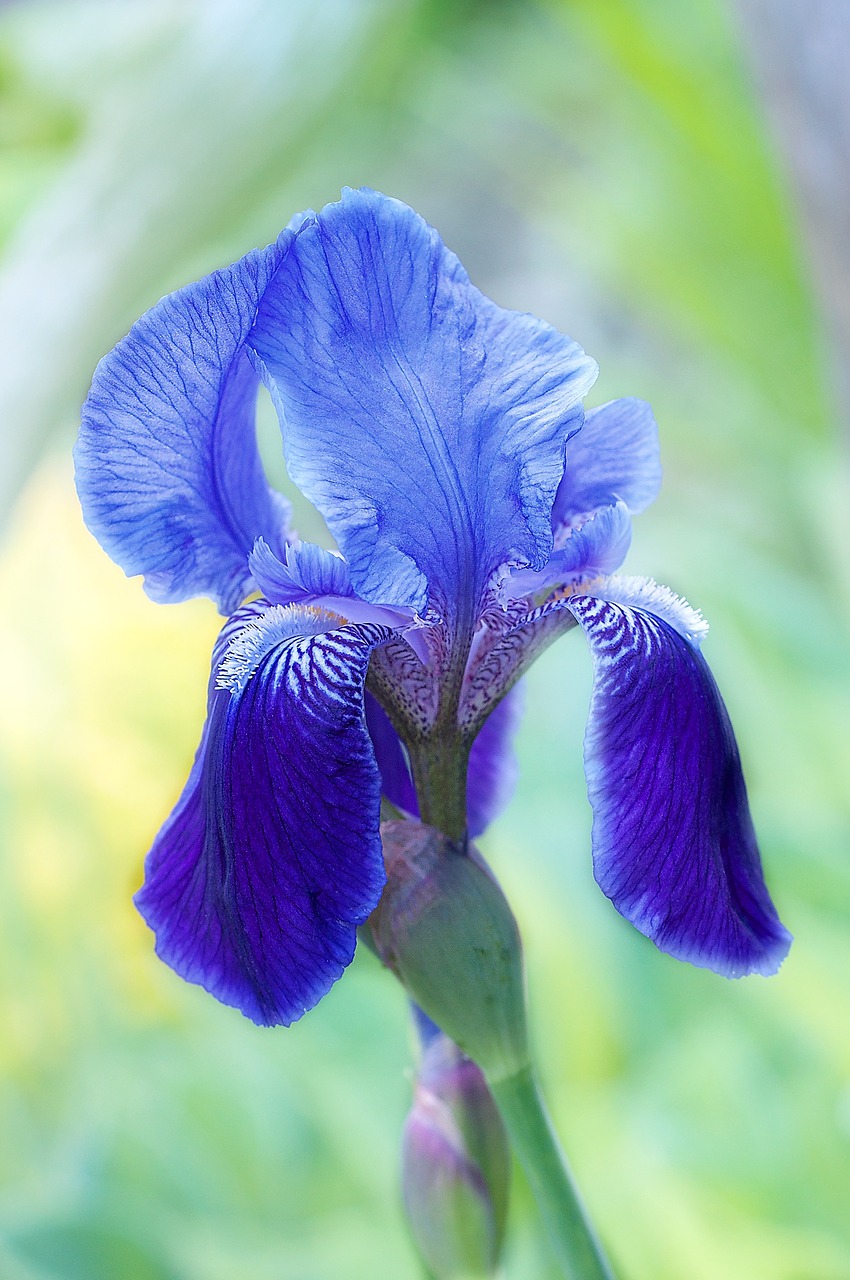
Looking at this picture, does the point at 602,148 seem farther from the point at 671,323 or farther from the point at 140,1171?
the point at 140,1171

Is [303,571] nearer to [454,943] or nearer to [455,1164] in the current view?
[454,943]

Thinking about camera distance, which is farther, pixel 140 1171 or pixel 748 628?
pixel 748 628

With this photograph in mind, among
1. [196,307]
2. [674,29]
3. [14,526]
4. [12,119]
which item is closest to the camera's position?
[196,307]

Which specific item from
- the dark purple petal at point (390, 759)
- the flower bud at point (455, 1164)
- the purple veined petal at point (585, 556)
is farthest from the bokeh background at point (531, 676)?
the purple veined petal at point (585, 556)

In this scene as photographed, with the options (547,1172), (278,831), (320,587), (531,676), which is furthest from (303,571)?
(531,676)

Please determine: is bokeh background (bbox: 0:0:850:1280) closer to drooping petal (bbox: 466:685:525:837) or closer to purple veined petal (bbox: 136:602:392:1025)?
drooping petal (bbox: 466:685:525:837)

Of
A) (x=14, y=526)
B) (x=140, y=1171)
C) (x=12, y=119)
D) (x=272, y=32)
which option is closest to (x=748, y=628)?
(x=140, y=1171)

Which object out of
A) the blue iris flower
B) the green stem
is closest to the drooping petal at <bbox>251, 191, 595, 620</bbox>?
the blue iris flower
